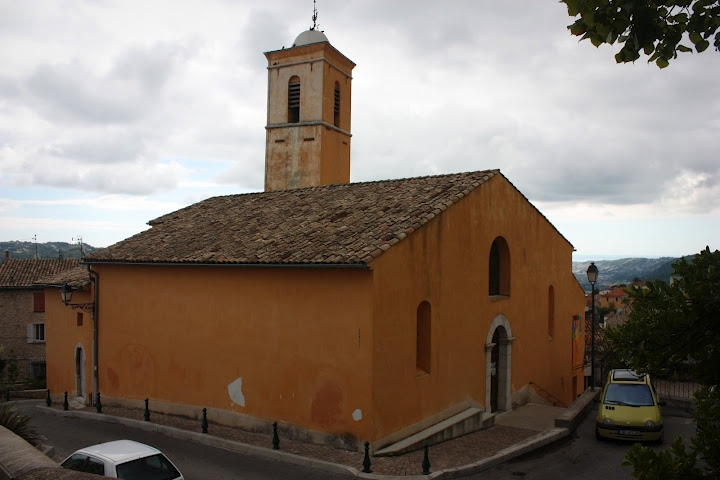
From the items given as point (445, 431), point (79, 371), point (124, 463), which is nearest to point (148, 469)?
point (124, 463)

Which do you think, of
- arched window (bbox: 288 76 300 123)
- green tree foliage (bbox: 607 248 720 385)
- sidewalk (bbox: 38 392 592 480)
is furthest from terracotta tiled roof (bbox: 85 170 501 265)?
green tree foliage (bbox: 607 248 720 385)

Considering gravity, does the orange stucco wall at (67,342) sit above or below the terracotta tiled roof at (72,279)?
below

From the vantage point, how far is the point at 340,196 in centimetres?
1652

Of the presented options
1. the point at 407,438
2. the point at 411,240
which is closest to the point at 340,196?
the point at 411,240

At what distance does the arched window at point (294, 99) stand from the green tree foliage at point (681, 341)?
21.1 m

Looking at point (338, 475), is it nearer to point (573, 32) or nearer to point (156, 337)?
point (156, 337)

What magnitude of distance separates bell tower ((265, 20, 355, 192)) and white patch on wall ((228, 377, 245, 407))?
10869 millimetres

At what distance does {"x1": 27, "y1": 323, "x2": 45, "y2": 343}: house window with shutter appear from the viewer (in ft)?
106

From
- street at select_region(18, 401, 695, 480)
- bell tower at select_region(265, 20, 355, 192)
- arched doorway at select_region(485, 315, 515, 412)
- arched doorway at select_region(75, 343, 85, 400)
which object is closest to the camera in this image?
street at select_region(18, 401, 695, 480)

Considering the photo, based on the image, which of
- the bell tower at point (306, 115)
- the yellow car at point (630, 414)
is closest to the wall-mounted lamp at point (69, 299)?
the bell tower at point (306, 115)

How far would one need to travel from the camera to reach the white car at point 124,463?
793cm

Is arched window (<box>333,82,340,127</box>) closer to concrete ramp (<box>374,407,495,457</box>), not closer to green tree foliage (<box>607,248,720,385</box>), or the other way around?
concrete ramp (<box>374,407,495,457</box>)

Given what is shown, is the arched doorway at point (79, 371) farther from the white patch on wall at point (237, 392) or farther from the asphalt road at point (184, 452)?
the white patch on wall at point (237, 392)

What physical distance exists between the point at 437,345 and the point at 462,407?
2.22m
